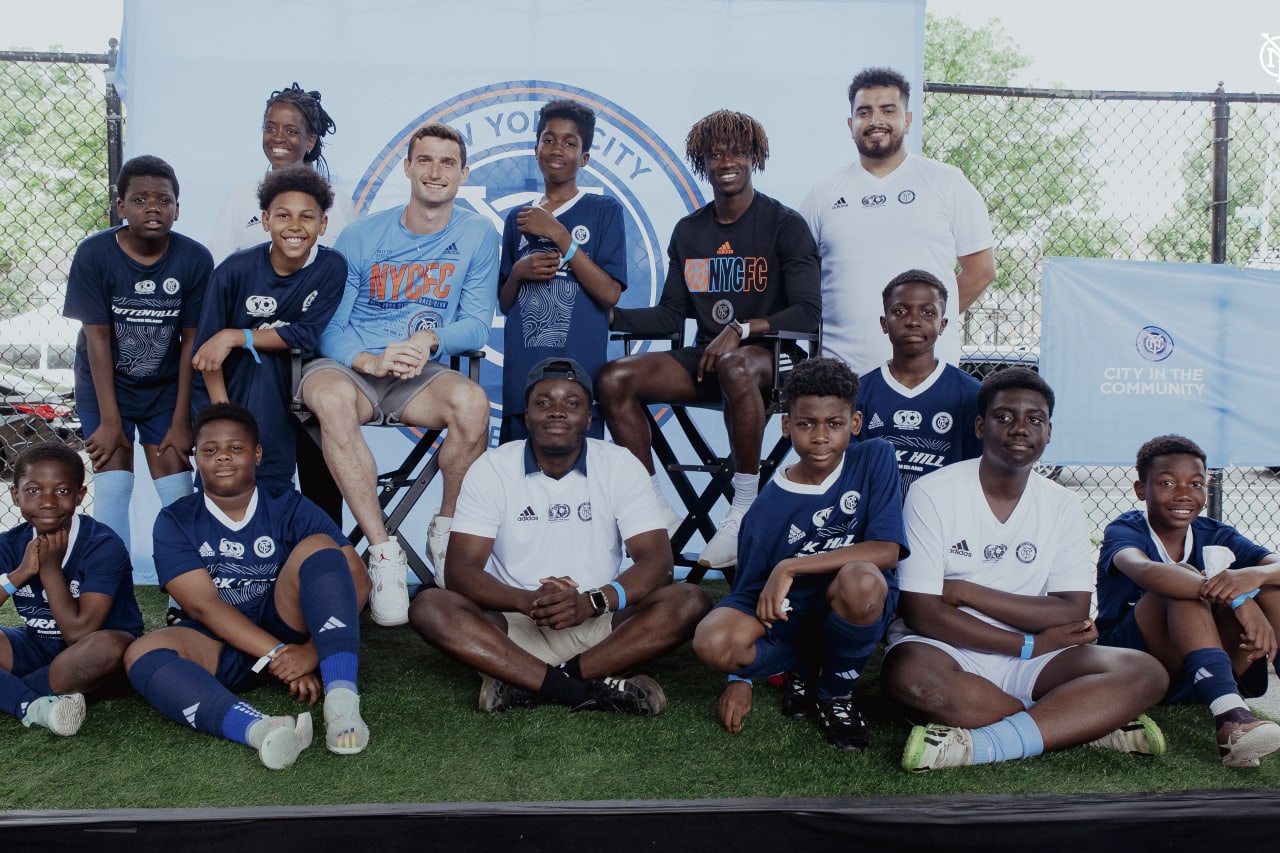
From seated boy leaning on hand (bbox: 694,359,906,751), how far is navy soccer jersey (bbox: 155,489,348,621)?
4.03 feet

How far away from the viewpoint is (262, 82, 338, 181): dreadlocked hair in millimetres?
4051

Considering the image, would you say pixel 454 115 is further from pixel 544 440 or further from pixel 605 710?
pixel 605 710

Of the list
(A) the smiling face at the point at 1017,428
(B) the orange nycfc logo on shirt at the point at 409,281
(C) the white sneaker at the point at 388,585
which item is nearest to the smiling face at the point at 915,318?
(A) the smiling face at the point at 1017,428

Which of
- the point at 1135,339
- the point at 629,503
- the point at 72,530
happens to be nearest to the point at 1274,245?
the point at 1135,339

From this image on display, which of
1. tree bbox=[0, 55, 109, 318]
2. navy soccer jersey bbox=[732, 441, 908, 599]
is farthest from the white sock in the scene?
tree bbox=[0, 55, 109, 318]

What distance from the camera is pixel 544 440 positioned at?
9.34 feet

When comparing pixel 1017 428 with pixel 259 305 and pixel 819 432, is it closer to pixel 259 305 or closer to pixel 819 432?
pixel 819 432

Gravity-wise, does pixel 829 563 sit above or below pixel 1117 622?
above

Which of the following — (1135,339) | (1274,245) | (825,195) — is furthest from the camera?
(1274,245)

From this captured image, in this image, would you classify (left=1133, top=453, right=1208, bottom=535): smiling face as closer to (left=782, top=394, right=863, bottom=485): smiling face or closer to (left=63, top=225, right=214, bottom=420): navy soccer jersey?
(left=782, top=394, right=863, bottom=485): smiling face

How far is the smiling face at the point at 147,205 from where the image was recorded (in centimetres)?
330

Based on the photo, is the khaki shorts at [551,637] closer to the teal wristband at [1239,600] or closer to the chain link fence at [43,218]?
the teal wristband at [1239,600]

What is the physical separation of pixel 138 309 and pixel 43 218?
9.55 meters

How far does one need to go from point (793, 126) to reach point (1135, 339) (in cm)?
188
